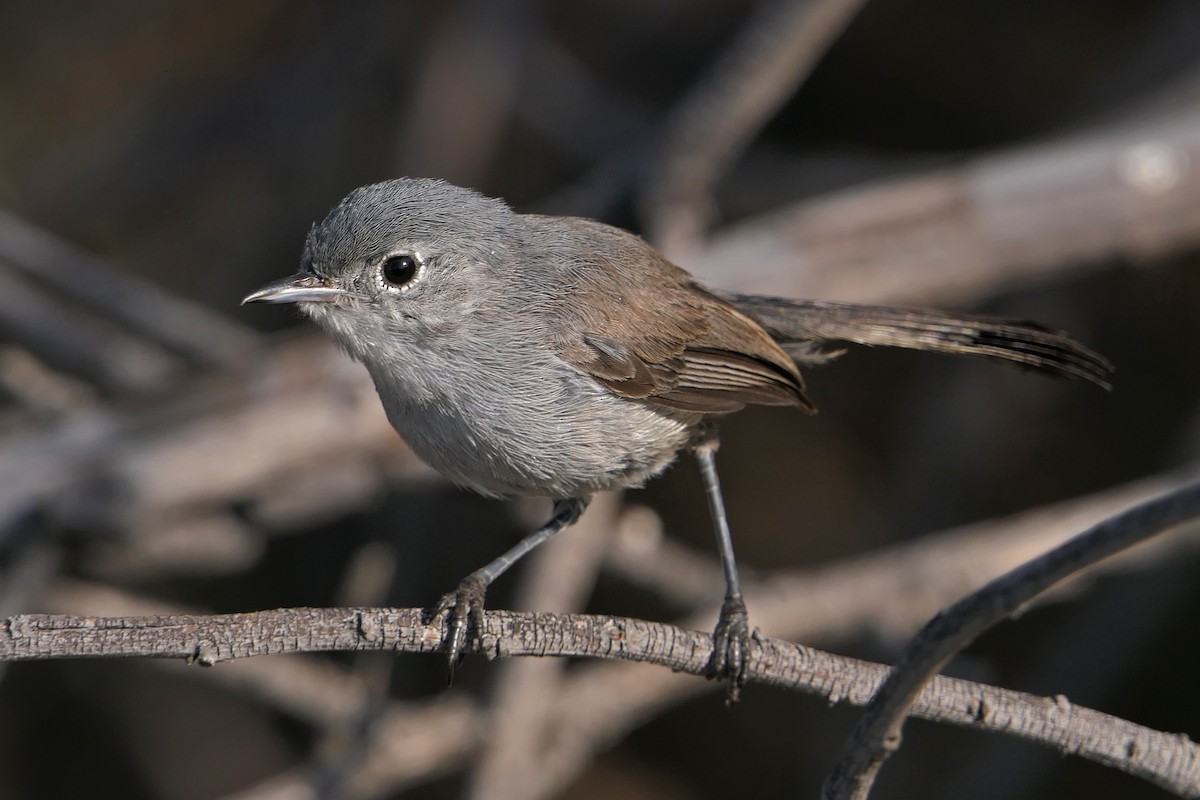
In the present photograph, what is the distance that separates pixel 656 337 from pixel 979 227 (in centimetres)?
183

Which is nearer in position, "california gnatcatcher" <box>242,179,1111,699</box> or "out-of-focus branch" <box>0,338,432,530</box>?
"california gnatcatcher" <box>242,179,1111,699</box>

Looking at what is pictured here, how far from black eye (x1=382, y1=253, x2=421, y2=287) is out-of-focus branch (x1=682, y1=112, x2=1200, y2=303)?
1.61 meters

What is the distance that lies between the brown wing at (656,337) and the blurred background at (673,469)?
3.64 ft

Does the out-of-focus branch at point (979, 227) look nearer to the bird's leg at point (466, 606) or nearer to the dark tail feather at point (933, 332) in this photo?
the dark tail feather at point (933, 332)

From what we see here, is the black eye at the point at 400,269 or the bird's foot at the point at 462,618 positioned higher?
the black eye at the point at 400,269

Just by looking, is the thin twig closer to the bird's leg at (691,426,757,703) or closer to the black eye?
the bird's leg at (691,426,757,703)

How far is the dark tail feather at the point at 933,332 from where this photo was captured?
311cm

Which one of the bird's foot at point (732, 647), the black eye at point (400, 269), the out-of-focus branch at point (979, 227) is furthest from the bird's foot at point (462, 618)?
the out-of-focus branch at point (979, 227)

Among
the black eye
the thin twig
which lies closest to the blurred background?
the black eye

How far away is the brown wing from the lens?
9.57 ft

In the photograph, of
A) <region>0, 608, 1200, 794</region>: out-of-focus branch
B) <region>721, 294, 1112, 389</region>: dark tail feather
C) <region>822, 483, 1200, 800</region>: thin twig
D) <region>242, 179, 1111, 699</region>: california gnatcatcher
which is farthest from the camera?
<region>721, 294, 1112, 389</region>: dark tail feather

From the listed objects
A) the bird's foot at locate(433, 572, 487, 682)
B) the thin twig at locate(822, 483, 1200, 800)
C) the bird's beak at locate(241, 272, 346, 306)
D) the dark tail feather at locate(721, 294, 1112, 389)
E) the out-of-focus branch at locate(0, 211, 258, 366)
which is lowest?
the thin twig at locate(822, 483, 1200, 800)

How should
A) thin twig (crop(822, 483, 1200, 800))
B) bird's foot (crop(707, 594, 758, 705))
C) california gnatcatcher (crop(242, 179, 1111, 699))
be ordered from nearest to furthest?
thin twig (crop(822, 483, 1200, 800)) → bird's foot (crop(707, 594, 758, 705)) → california gnatcatcher (crop(242, 179, 1111, 699))

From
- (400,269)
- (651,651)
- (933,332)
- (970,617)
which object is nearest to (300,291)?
(400,269)
